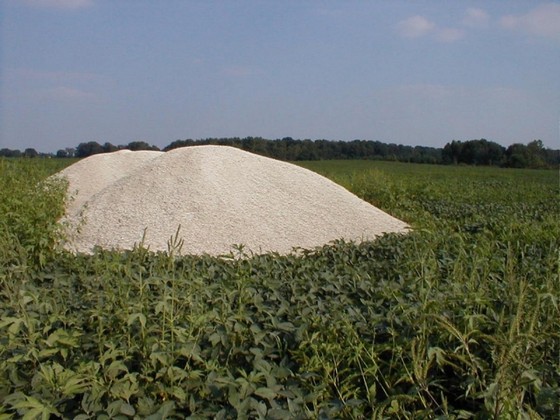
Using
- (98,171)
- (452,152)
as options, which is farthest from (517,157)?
(98,171)

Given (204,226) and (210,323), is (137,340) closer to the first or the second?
(210,323)

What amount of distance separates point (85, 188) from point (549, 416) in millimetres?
13424

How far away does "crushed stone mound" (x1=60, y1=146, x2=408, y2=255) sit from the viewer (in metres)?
8.26

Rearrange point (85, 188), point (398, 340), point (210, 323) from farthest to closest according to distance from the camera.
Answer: point (85, 188), point (210, 323), point (398, 340)

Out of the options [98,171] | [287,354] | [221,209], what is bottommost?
[287,354]

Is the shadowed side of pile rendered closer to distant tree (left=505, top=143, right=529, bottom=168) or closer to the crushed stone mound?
the crushed stone mound

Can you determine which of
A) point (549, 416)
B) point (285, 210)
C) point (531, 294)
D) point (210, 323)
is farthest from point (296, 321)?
point (285, 210)

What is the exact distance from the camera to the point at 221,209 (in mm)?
9031

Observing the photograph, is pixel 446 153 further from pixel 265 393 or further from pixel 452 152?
pixel 265 393

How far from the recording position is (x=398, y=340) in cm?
282

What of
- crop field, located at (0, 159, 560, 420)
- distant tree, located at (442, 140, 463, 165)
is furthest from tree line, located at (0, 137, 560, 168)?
crop field, located at (0, 159, 560, 420)

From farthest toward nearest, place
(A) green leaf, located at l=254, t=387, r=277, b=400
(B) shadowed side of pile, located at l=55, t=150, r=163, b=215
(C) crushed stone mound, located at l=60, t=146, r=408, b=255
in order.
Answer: (B) shadowed side of pile, located at l=55, t=150, r=163, b=215 → (C) crushed stone mound, located at l=60, t=146, r=408, b=255 → (A) green leaf, located at l=254, t=387, r=277, b=400

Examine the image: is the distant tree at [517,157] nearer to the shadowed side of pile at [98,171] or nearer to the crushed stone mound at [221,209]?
the shadowed side of pile at [98,171]

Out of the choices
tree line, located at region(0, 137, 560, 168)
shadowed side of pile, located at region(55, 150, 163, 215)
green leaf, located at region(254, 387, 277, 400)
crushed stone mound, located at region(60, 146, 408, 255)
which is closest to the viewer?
green leaf, located at region(254, 387, 277, 400)
